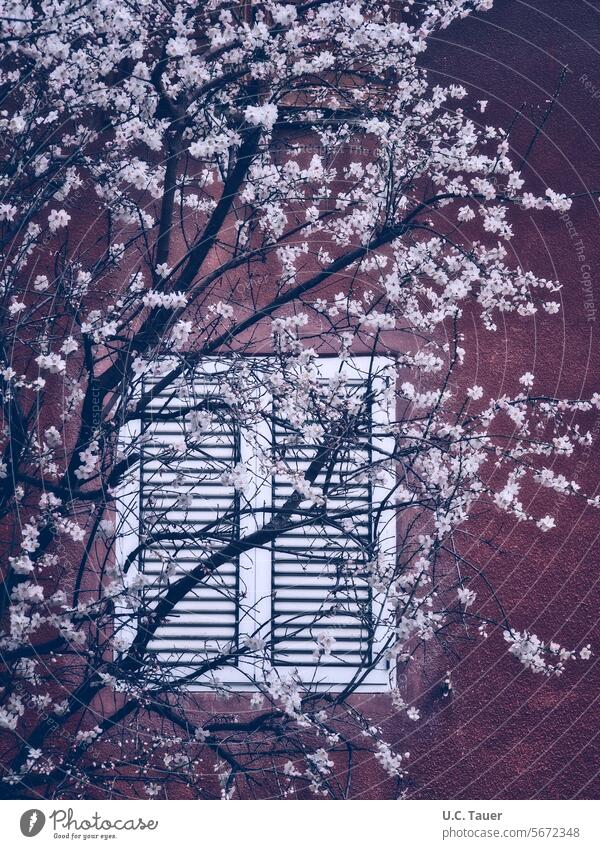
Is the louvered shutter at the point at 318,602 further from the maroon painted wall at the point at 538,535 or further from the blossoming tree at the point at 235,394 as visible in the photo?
→ the maroon painted wall at the point at 538,535

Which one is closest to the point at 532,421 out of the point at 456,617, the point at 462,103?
the point at 456,617

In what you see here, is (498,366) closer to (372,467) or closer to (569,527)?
(569,527)
